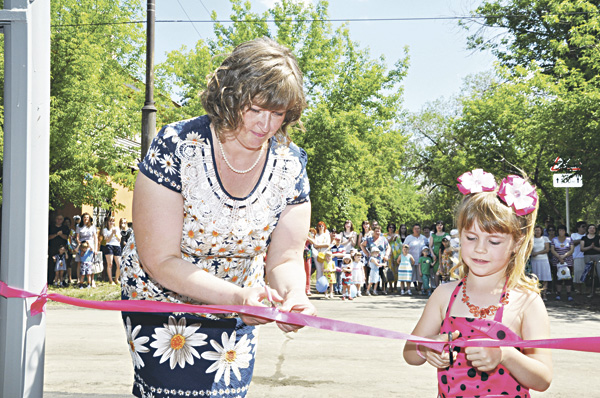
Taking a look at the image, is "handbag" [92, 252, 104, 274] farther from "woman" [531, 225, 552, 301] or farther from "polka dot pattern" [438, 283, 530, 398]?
"polka dot pattern" [438, 283, 530, 398]

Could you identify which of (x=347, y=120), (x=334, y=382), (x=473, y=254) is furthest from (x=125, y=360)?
(x=347, y=120)

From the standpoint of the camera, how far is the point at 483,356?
215cm

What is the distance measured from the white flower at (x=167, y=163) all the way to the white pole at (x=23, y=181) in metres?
0.54

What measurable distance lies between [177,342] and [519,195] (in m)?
1.52

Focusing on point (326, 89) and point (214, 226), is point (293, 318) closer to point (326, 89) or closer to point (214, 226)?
point (214, 226)

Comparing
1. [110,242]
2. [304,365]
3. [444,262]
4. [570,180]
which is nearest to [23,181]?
[304,365]

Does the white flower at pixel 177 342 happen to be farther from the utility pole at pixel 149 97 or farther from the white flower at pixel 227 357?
the utility pole at pixel 149 97

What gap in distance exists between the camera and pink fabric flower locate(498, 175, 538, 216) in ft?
8.34

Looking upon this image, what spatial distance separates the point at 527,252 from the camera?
2.61 metres

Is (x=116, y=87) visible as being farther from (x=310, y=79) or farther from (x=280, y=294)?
(x=280, y=294)

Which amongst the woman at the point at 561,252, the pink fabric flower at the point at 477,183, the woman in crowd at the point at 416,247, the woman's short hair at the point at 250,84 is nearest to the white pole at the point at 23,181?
the woman's short hair at the point at 250,84

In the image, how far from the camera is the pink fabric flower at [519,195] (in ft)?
8.34

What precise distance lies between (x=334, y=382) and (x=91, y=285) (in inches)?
416

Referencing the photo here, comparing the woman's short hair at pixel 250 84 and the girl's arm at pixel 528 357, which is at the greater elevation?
the woman's short hair at pixel 250 84
